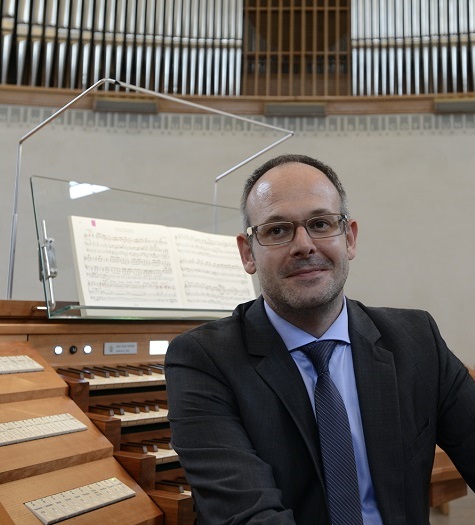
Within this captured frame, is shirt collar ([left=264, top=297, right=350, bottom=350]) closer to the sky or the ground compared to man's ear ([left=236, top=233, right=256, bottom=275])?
closer to the ground

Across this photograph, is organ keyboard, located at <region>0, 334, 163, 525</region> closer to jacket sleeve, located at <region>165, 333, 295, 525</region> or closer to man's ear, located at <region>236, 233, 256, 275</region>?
jacket sleeve, located at <region>165, 333, 295, 525</region>

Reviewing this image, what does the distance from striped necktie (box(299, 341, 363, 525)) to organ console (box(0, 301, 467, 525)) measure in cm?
75

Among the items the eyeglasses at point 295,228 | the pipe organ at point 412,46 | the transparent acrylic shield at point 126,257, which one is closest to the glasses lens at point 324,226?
the eyeglasses at point 295,228

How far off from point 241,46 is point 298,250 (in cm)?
474

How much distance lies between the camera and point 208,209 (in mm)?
3619

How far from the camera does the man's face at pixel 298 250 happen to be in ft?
4.28

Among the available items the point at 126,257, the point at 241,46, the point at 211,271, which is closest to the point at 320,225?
the point at 126,257

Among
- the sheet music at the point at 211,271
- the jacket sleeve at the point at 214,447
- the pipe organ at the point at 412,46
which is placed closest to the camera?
the jacket sleeve at the point at 214,447

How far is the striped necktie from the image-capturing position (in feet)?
3.94

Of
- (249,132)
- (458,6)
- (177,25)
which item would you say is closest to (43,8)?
(177,25)

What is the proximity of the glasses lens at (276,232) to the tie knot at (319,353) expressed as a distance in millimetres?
236

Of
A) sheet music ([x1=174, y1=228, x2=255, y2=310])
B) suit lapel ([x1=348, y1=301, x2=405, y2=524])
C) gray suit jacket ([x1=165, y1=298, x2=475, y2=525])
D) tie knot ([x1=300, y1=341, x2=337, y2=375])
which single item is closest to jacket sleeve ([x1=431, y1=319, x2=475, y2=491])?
gray suit jacket ([x1=165, y1=298, x2=475, y2=525])

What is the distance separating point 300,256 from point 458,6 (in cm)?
501

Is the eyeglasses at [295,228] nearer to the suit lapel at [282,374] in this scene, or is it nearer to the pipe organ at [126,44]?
the suit lapel at [282,374]
